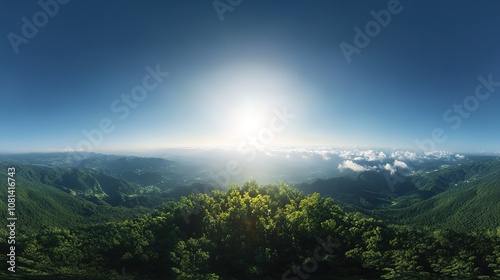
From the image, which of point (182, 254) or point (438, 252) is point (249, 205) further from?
point (438, 252)

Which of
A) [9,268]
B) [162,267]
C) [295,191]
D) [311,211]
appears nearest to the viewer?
[9,268]

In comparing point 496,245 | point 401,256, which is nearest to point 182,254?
point 401,256

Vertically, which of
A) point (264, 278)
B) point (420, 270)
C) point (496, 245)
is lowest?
point (264, 278)

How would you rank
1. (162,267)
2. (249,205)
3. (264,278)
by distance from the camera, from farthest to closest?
(249,205), (162,267), (264,278)

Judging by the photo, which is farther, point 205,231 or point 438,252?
point 205,231

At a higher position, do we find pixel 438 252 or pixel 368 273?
pixel 438 252

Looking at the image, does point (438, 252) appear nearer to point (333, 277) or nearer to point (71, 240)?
point (333, 277)
